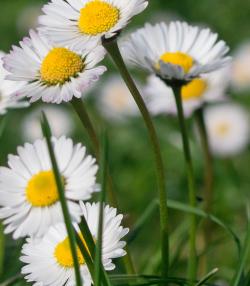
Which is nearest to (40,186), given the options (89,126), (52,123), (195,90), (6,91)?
(89,126)

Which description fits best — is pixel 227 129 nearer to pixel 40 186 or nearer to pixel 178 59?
Result: pixel 178 59

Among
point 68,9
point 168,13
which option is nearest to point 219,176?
point 68,9

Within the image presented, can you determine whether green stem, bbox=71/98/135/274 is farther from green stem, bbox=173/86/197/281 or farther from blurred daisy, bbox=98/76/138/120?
blurred daisy, bbox=98/76/138/120

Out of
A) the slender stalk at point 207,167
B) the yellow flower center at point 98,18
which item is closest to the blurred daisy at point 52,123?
the slender stalk at point 207,167

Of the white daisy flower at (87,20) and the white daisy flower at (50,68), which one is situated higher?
the white daisy flower at (87,20)

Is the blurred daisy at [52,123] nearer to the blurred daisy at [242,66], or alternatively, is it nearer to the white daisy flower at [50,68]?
the blurred daisy at [242,66]

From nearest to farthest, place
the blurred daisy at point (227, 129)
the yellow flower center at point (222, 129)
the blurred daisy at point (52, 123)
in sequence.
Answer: the blurred daisy at point (227, 129)
the yellow flower center at point (222, 129)
the blurred daisy at point (52, 123)
